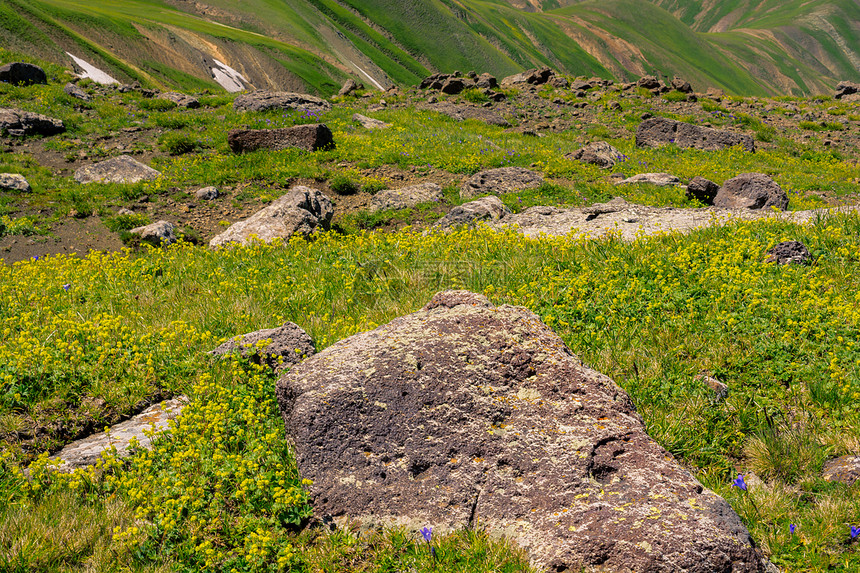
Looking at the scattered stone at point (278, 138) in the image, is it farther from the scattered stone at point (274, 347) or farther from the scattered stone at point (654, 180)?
the scattered stone at point (274, 347)

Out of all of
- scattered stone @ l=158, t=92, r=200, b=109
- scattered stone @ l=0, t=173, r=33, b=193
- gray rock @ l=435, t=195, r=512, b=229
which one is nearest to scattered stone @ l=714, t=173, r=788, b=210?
gray rock @ l=435, t=195, r=512, b=229

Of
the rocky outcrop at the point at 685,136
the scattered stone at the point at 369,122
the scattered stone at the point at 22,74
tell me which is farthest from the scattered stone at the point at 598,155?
the scattered stone at the point at 22,74

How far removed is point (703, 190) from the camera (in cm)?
1517

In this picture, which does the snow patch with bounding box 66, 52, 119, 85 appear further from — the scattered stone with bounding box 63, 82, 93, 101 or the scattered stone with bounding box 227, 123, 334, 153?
the scattered stone with bounding box 227, 123, 334, 153

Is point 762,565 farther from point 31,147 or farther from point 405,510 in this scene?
point 31,147

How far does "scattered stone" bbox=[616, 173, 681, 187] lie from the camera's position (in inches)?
679

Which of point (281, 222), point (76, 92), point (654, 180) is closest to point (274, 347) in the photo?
point (281, 222)

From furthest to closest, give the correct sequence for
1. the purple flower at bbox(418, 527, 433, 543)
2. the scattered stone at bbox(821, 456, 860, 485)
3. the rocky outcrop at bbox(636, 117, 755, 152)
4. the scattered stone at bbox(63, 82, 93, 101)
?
1. the rocky outcrop at bbox(636, 117, 755, 152)
2. the scattered stone at bbox(63, 82, 93, 101)
3. the scattered stone at bbox(821, 456, 860, 485)
4. the purple flower at bbox(418, 527, 433, 543)

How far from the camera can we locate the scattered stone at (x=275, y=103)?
23.3 m

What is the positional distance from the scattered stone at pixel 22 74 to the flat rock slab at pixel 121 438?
1037 inches

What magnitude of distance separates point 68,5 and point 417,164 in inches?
4802

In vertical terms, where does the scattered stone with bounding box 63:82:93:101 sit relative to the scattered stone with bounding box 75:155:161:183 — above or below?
above

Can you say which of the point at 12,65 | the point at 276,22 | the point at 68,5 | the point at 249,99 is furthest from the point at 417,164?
the point at 276,22

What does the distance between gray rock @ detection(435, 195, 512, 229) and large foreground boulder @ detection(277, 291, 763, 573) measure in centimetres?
842
